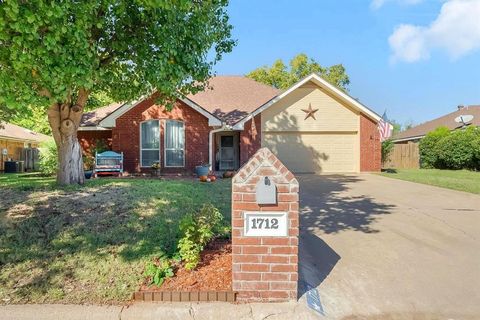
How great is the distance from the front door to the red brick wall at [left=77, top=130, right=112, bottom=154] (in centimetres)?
598

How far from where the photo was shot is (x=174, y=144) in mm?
17438

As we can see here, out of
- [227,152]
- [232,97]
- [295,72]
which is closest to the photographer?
[227,152]

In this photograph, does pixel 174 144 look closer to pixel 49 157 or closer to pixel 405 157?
pixel 49 157

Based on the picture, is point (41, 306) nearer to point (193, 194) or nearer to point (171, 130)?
point (193, 194)

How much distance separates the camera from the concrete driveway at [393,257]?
13.3 ft

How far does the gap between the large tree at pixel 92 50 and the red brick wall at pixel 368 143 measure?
1177cm

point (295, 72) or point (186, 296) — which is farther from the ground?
point (295, 72)

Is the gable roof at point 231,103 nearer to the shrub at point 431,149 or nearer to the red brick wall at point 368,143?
the red brick wall at point 368,143

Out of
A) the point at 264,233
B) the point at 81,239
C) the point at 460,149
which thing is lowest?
the point at 81,239

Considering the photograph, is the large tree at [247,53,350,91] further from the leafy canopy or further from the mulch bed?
the mulch bed

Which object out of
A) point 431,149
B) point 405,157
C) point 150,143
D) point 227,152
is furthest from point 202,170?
point 405,157

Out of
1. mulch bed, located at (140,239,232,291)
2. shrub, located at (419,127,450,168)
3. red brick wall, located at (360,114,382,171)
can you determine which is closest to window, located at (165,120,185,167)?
red brick wall, located at (360,114,382,171)

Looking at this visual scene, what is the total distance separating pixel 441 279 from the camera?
185 inches

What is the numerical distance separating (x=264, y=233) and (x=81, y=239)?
2.99 meters
